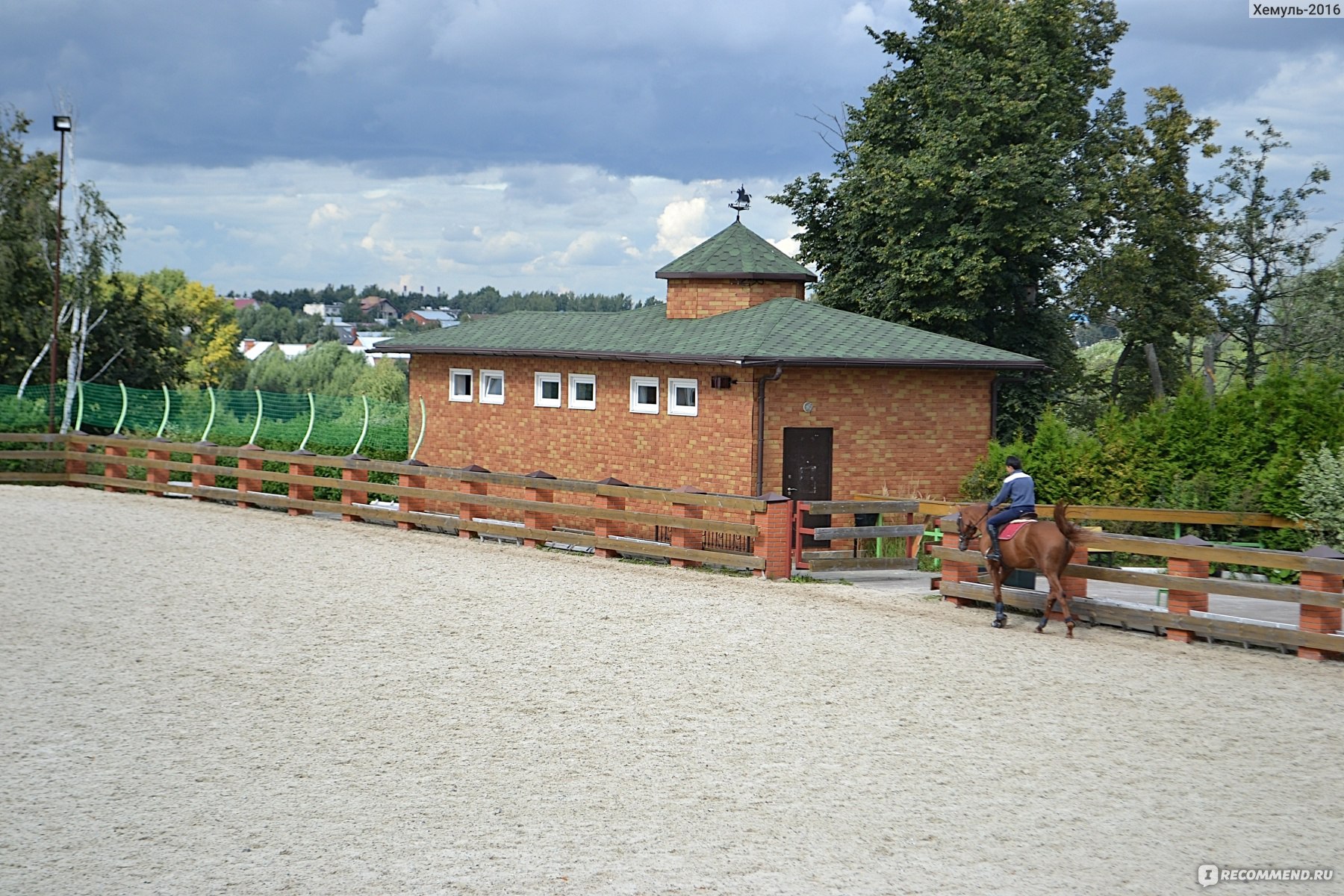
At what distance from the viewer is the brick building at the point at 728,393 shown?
23.7 metres

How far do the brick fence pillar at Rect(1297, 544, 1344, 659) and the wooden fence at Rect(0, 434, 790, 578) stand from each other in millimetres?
6629

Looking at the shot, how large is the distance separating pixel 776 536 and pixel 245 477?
1262 cm

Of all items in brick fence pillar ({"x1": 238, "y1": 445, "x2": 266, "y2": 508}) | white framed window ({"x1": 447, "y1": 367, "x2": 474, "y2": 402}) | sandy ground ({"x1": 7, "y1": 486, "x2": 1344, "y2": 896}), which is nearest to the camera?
sandy ground ({"x1": 7, "y1": 486, "x2": 1344, "y2": 896})

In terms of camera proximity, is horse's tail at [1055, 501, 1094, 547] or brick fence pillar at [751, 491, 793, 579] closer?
horse's tail at [1055, 501, 1094, 547]

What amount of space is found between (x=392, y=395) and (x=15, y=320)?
154ft

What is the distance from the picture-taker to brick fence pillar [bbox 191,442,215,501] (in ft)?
85.7

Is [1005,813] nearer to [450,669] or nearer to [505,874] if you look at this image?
[505,874]

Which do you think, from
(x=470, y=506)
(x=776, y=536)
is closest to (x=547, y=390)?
(x=470, y=506)

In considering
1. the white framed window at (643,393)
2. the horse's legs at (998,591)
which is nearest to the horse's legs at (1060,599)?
the horse's legs at (998,591)

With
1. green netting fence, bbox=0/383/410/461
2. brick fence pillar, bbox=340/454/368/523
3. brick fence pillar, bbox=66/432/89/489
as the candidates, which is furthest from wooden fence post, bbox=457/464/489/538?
brick fence pillar, bbox=66/432/89/489

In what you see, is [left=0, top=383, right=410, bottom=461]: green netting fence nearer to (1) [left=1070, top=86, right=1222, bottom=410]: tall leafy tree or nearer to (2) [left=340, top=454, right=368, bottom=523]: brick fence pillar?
(2) [left=340, top=454, right=368, bottom=523]: brick fence pillar

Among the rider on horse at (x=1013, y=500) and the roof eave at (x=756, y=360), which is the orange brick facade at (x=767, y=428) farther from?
the rider on horse at (x=1013, y=500)

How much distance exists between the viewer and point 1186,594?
1337 cm

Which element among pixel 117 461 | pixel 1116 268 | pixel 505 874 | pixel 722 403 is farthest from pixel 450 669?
pixel 1116 268
